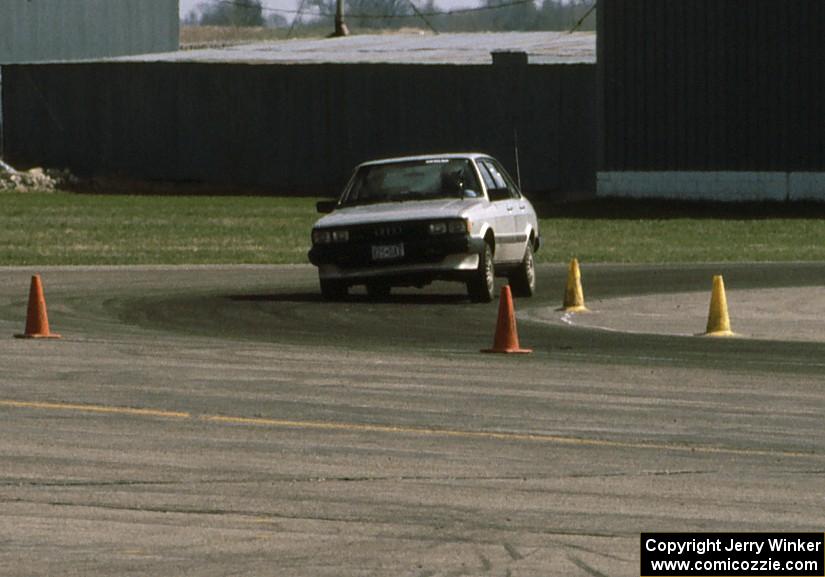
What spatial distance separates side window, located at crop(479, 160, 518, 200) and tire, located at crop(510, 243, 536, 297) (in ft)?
2.39

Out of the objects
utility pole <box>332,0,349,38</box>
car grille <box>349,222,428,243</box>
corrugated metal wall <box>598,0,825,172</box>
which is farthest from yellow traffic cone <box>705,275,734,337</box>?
utility pole <box>332,0,349,38</box>

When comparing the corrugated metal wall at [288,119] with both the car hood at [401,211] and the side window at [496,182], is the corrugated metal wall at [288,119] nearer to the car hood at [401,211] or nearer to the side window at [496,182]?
the side window at [496,182]

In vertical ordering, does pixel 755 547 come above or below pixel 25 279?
above

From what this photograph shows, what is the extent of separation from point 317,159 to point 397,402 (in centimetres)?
3778

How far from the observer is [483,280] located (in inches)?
870

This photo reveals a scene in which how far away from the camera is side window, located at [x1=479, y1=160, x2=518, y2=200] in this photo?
22.8 m

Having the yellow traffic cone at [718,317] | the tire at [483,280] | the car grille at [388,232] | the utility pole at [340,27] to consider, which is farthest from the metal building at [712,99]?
the utility pole at [340,27]

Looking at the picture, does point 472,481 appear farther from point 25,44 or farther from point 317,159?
point 25,44

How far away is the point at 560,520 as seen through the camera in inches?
354

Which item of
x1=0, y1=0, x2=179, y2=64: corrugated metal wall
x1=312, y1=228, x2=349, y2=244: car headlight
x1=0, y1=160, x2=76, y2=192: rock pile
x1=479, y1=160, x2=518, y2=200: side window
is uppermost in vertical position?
x1=0, y1=0, x2=179, y2=64: corrugated metal wall

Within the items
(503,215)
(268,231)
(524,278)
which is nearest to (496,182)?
(503,215)

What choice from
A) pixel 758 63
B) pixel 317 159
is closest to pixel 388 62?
pixel 317 159

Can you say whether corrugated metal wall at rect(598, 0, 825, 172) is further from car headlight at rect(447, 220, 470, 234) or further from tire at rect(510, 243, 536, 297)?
car headlight at rect(447, 220, 470, 234)

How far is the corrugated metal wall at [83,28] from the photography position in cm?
5916
